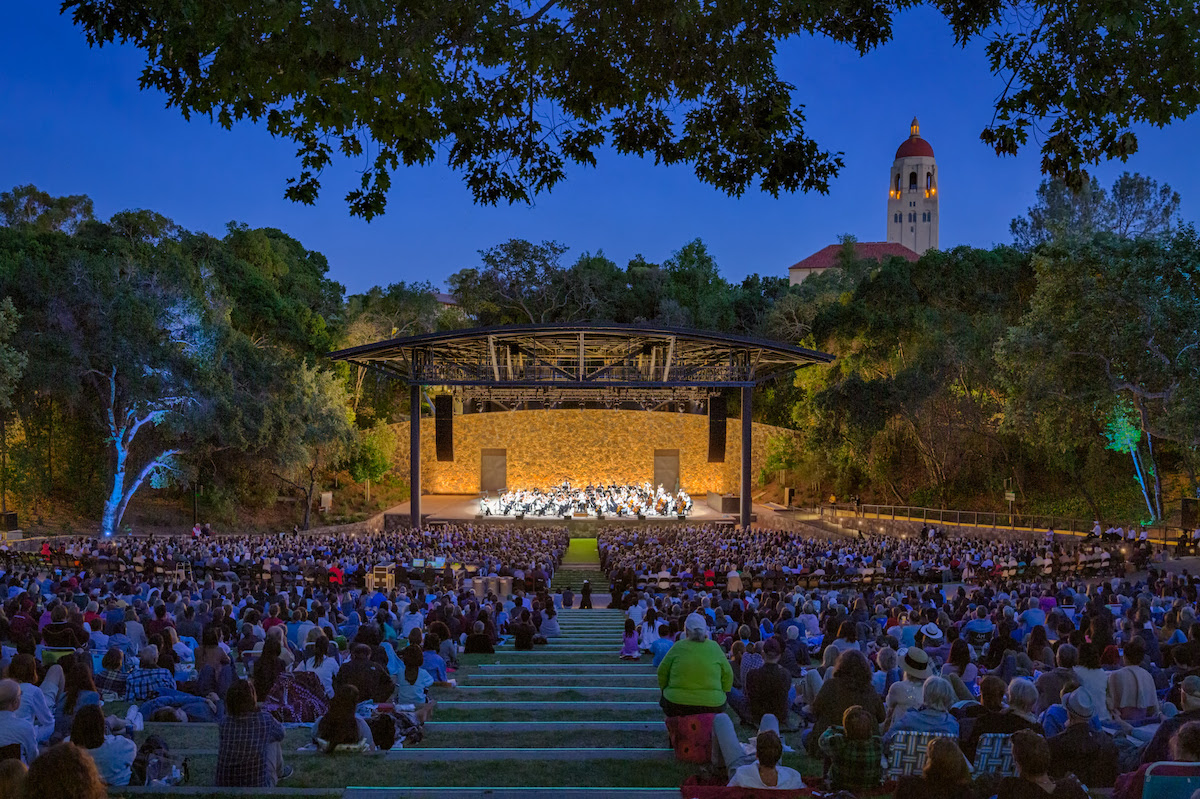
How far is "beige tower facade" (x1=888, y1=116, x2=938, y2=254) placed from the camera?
301 ft

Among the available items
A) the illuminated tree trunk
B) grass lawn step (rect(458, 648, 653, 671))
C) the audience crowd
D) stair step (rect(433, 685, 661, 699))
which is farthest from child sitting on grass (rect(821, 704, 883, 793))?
the illuminated tree trunk

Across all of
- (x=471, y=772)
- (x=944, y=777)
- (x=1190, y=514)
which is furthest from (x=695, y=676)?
(x=1190, y=514)

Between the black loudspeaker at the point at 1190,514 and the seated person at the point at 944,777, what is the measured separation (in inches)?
781

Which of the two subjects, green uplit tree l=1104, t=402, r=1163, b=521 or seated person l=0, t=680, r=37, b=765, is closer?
seated person l=0, t=680, r=37, b=765

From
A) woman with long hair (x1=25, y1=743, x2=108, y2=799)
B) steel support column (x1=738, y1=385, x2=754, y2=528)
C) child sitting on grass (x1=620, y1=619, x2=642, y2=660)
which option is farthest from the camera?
steel support column (x1=738, y1=385, x2=754, y2=528)

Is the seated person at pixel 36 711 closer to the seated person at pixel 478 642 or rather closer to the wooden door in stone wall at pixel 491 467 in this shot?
the seated person at pixel 478 642

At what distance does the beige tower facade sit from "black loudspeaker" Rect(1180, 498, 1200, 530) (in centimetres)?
7502

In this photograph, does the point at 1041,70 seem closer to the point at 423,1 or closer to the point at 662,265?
the point at 423,1

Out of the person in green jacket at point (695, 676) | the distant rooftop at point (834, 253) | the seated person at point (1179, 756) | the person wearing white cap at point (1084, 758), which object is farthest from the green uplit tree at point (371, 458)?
the distant rooftop at point (834, 253)

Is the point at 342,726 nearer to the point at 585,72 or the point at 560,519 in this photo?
the point at 585,72

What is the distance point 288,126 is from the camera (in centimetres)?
520

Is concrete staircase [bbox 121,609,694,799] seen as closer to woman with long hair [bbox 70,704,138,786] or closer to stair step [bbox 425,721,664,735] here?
stair step [bbox 425,721,664,735]

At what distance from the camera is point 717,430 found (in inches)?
1183

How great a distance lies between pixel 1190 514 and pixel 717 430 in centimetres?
1349
